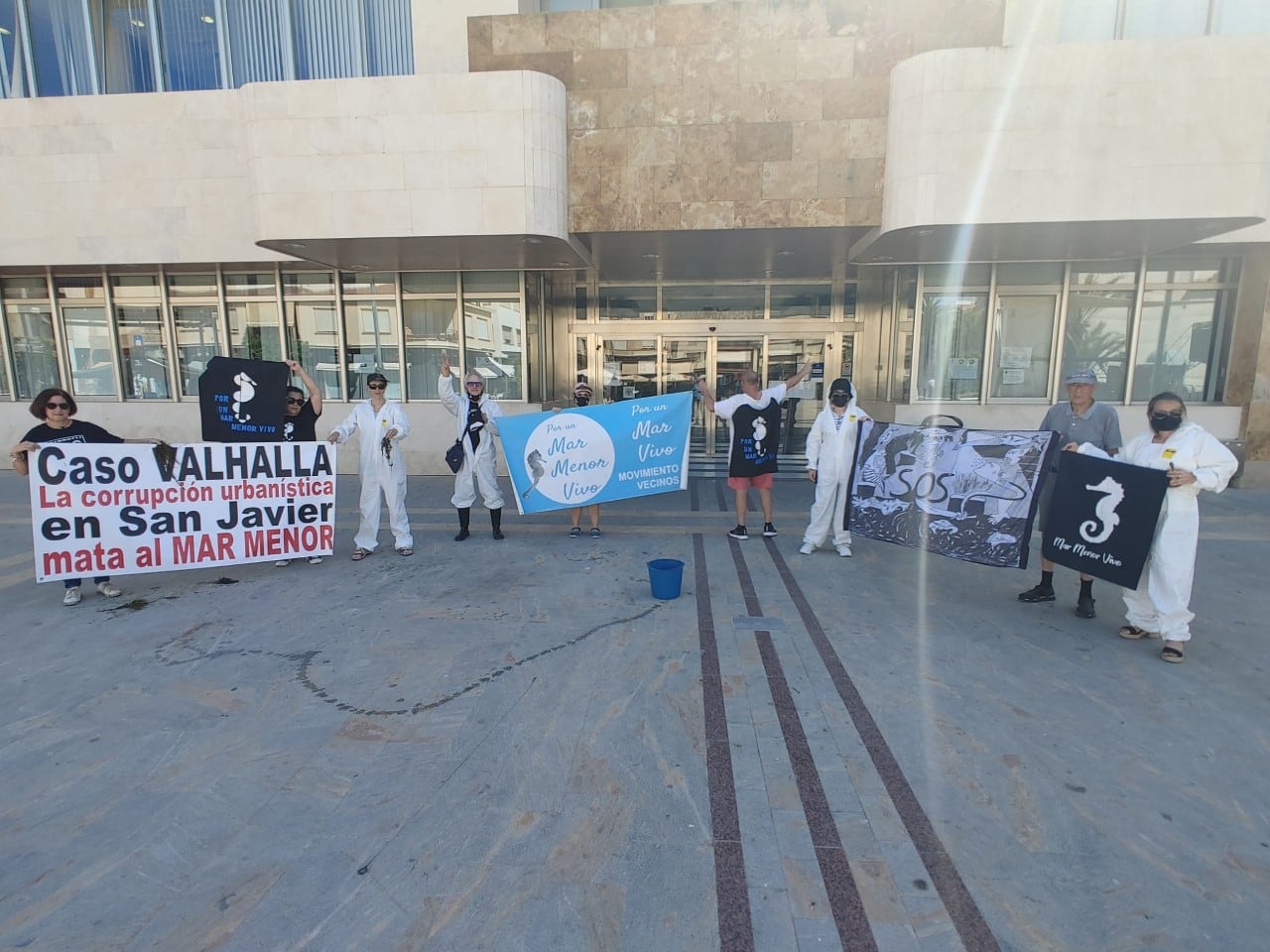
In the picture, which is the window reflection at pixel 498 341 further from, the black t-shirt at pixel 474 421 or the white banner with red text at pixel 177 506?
the white banner with red text at pixel 177 506

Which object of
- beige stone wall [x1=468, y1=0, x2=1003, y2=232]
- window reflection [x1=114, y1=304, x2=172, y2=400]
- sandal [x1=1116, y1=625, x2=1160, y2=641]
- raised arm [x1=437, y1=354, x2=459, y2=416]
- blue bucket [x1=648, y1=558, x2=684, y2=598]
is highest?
beige stone wall [x1=468, y1=0, x2=1003, y2=232]

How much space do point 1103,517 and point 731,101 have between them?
6936 mm

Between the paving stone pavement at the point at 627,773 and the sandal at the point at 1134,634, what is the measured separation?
5.3 inches

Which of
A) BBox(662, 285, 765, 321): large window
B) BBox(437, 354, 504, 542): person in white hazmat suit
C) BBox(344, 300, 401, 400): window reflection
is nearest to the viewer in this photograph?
BBox(437, 354, 504, 542): person in white hazmat suit

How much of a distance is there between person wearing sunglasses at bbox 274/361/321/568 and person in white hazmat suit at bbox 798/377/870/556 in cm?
514

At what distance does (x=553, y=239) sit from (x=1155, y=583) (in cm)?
769

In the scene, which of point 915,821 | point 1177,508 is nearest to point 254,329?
point 915,821

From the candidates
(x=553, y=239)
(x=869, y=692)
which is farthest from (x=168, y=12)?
(x=869, y=692)

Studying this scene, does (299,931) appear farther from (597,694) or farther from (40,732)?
(40,732)

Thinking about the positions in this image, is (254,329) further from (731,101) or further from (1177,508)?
(1177,508)

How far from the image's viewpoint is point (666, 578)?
5.20m

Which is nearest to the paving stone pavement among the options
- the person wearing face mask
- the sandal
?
the sandal

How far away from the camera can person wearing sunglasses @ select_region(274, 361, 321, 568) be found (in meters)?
6.40

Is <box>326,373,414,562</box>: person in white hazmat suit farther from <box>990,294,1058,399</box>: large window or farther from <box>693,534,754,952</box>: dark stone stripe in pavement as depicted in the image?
<box>990,294,1058,399</box>: large window
